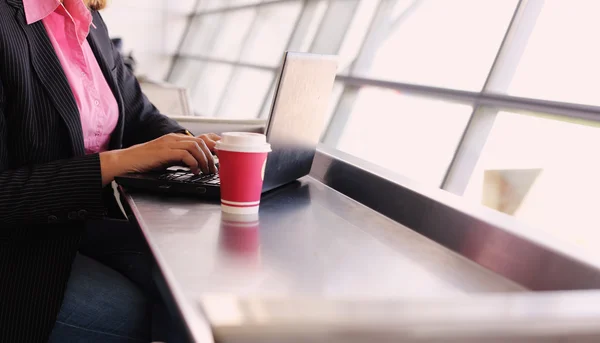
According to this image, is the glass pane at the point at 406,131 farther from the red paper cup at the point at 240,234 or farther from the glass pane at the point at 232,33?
the glass pane at the point at 232,33

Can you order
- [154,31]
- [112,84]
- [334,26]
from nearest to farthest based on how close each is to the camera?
[112,84] → [334,26] → [154,31]

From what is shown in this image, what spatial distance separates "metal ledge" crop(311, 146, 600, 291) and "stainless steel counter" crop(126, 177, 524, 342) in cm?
2

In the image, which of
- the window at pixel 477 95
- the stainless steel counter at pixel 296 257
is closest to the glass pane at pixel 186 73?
the window at pixel 477 95

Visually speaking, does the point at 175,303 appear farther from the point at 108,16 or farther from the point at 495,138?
the point at 108,16

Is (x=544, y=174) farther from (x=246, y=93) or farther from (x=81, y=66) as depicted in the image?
(x=246, y=93)

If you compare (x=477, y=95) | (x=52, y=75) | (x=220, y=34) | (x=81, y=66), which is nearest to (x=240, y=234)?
(x=52, y=75)

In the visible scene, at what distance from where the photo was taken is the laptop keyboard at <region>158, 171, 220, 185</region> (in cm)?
116

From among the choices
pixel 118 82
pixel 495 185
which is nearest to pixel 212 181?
pixel 118 82

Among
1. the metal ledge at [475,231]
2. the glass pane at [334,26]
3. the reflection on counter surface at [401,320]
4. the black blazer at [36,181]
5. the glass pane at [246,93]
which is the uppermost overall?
the glass pane at [334,26]

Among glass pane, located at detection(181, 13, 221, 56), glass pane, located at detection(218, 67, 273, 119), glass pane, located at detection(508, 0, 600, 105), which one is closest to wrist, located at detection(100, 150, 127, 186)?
glass pane, located at detection(508, 0, 600, 105)

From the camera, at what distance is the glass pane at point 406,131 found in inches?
125

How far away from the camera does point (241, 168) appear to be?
1.02 metres

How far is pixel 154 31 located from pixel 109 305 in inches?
352

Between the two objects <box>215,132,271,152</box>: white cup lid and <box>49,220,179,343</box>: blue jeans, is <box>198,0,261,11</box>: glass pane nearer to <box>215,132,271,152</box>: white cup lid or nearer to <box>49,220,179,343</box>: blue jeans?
<box>49,220,179,343</box>: blue jeans
